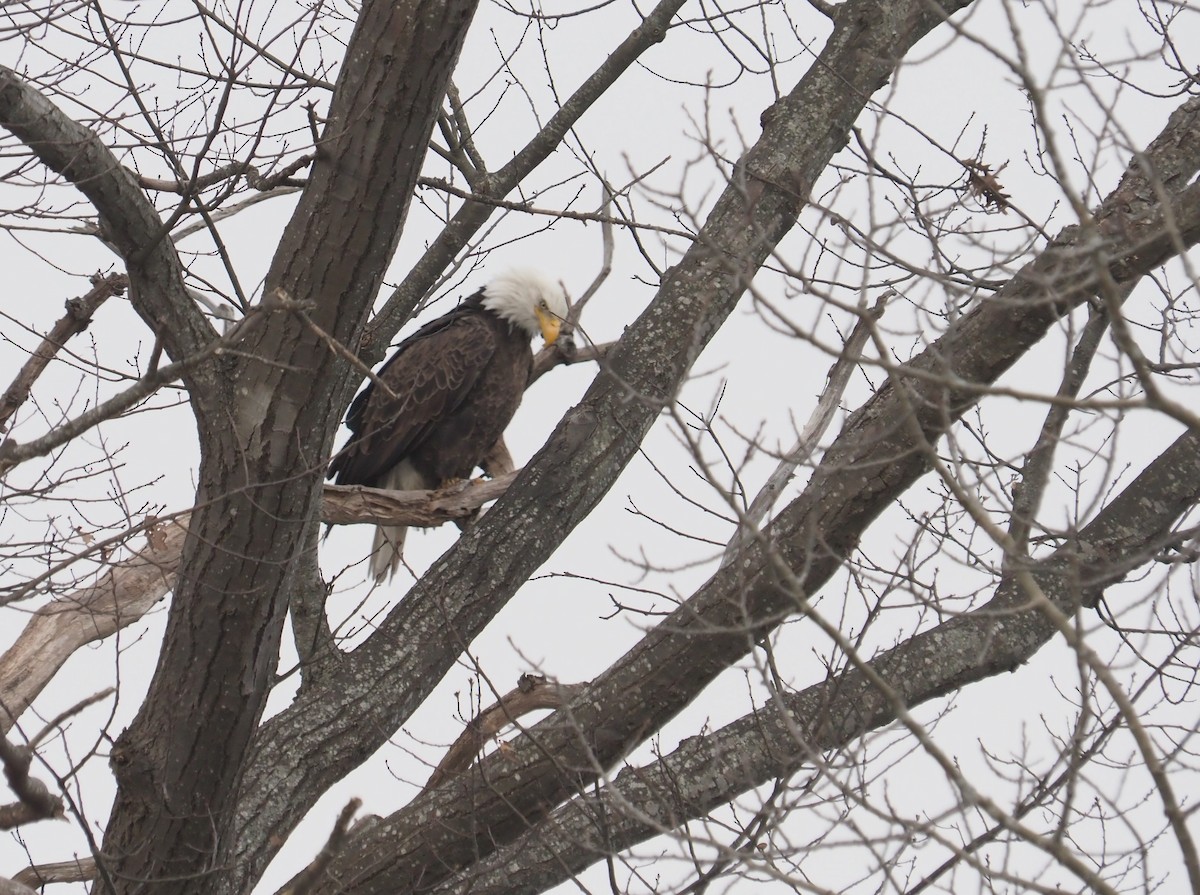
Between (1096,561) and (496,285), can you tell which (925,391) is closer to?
(1096,561)

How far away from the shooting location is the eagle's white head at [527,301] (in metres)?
6.30

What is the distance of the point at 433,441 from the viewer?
632 cm

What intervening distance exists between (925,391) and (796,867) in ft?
3.66

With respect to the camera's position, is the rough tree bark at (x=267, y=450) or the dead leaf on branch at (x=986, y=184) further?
the dead leaf on branch at (x=986, y=184)

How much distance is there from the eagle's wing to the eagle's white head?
0.16m

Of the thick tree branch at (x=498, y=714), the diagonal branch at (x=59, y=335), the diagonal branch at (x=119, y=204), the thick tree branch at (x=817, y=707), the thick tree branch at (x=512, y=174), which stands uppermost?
the thick tree branch at (x=512, y=174)

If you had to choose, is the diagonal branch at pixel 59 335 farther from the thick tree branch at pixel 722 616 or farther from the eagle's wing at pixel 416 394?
the eagle's wing at pixel 416 394

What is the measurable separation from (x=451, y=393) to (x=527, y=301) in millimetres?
586

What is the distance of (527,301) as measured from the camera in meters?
6.37

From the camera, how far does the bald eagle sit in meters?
6.18

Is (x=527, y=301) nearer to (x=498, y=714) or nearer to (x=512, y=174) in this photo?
(x=512, y=174)

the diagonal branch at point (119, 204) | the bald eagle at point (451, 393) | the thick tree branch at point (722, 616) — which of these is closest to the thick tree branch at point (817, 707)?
the thick tree branch at point (722, 616)

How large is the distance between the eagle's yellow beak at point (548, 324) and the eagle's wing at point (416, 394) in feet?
0.81

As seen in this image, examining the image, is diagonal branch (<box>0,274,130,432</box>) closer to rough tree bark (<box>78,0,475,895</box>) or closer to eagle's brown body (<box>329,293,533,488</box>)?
rough tree bark (<box>78,0,475,895</box>)
